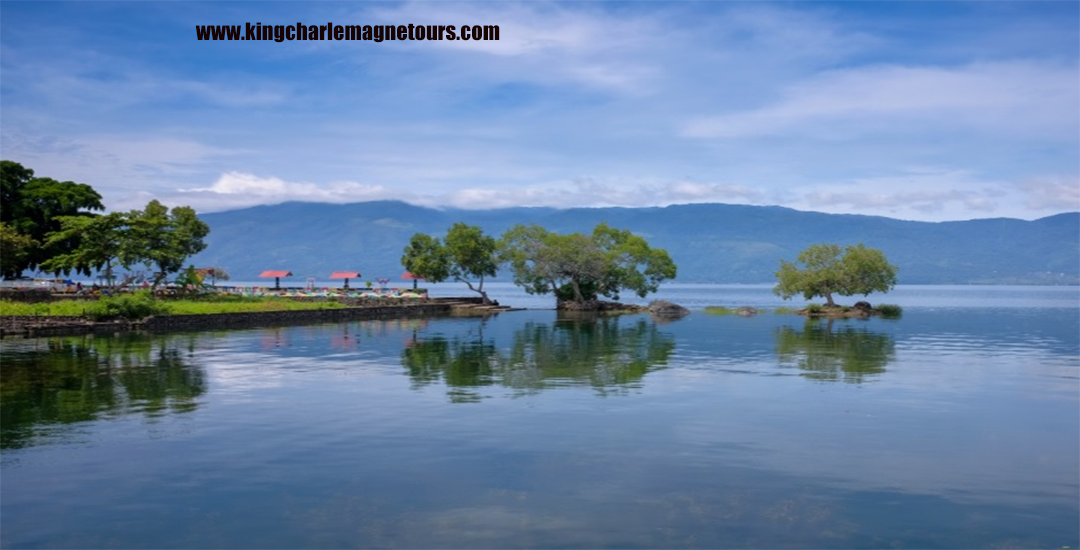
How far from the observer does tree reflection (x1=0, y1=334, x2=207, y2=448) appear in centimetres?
2358

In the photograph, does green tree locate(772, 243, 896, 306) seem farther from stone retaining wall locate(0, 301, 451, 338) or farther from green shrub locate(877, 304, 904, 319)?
stone retaining wall locate(0, 301, 451, 338)

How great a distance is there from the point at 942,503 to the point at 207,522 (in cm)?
1290

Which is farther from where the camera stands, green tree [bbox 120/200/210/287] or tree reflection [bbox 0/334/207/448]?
green tree [bbox 120/200/210/287]

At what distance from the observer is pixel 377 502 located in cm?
1551

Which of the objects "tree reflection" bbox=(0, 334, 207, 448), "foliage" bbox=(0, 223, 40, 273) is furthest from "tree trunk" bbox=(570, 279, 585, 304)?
"tree reflection" bbox=(0, 334, 207, 448)

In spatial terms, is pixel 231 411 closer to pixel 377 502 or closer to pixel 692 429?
pixel 377 502

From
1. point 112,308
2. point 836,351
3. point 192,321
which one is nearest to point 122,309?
point 112,308

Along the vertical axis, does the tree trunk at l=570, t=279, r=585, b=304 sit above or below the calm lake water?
above

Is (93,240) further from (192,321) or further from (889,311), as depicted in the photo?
(889,311)

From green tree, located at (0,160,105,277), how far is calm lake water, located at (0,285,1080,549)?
35953 mm

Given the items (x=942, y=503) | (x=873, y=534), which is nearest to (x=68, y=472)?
(x=873, y=534)

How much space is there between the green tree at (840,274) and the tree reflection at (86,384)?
2521 inches

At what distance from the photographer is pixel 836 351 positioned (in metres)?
46.0

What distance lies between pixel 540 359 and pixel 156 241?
42.9 meters
